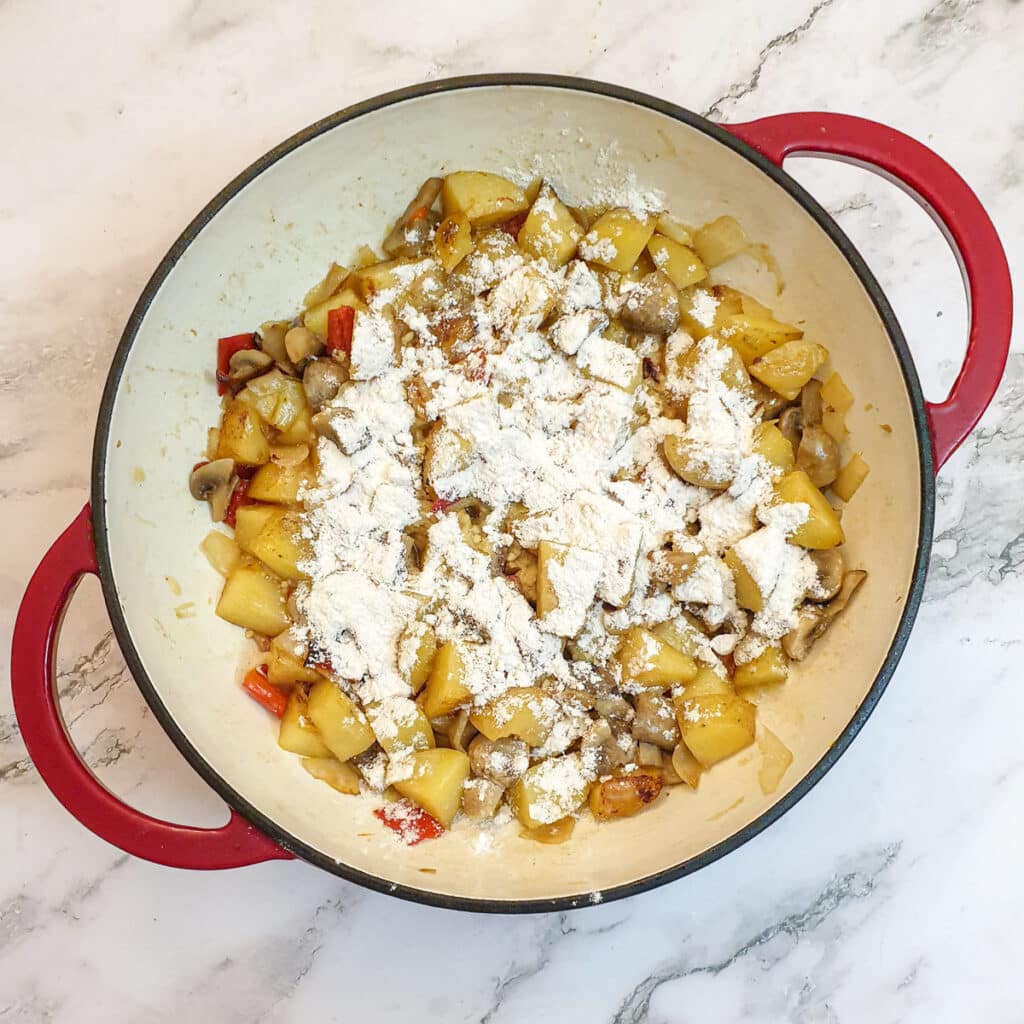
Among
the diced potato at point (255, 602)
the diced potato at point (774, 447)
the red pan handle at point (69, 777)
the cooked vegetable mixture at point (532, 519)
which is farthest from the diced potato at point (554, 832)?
the diced potato at point (774, 447)

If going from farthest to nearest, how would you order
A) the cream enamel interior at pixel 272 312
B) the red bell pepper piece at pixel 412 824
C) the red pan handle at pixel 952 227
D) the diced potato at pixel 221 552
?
the diced potato at pixel 221 552 < the red bell pepper piece at pixel 412 824 < the cream enamel interior at pixel 272 312 < the red pan handle at pixel 952 227

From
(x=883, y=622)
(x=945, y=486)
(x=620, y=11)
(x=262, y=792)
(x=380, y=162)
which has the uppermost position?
(x=620, y=11)

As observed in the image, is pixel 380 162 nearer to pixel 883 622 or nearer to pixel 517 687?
pixel 517 687

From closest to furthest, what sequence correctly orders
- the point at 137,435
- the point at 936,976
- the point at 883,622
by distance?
1. the point at 883,622
2. the point at 137,435
3. the point at 936,976

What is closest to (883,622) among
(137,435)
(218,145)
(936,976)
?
(936,976)

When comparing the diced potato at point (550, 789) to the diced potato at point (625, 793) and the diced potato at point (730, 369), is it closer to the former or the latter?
the diced potato at point (625, 793)

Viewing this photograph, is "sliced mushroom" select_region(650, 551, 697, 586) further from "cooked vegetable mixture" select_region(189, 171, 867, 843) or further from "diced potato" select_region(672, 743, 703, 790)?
"diced potato" select_region(672, 743, 703, 790)
